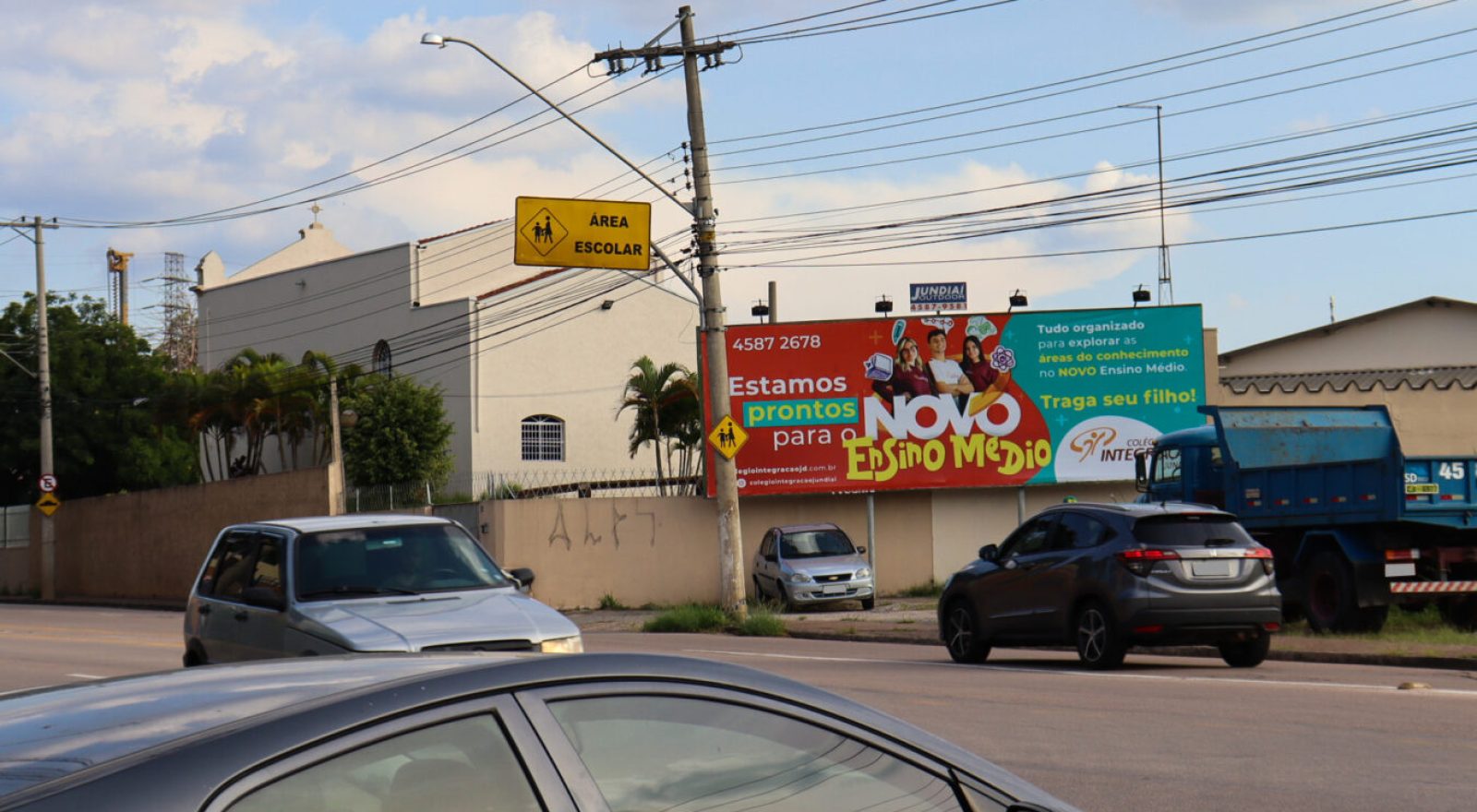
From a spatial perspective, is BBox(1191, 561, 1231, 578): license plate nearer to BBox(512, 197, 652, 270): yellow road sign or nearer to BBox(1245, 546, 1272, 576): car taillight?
BBox(1245, 546, 1272, 576): car taillight

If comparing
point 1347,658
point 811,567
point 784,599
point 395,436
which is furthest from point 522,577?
point 395,436

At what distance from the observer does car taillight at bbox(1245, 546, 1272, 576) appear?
625 inches

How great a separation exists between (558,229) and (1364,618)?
14880mm

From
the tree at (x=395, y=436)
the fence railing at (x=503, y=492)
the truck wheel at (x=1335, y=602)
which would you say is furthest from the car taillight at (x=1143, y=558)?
the tree at (x=395, y=436)

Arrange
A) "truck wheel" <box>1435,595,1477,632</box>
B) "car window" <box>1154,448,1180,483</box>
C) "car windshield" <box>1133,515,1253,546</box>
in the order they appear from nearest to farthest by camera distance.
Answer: "car windshield" <box>1133,515,1253,546</box>, "truck wheel" <box>1435,595,1477,632</box>, "car window" <box>1154,448,1180,483</box>

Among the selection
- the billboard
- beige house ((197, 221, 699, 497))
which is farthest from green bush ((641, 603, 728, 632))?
beige house ((197, 221, 699, 497))

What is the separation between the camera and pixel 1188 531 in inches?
627

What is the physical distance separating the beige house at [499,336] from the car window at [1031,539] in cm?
3569

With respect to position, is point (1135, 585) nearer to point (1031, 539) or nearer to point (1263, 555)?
point (1263, 555)

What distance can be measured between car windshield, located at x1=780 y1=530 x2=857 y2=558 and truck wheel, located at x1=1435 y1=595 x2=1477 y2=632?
42.5 feet

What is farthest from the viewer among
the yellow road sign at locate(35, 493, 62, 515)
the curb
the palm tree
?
the yellow road sign at locate(35, 493, 62, 515)

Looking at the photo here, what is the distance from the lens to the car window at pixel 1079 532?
1619 cm

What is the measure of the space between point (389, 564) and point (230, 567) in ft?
4.93

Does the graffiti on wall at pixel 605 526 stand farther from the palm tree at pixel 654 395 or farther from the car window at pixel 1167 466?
the car window at pixel 1167 466
